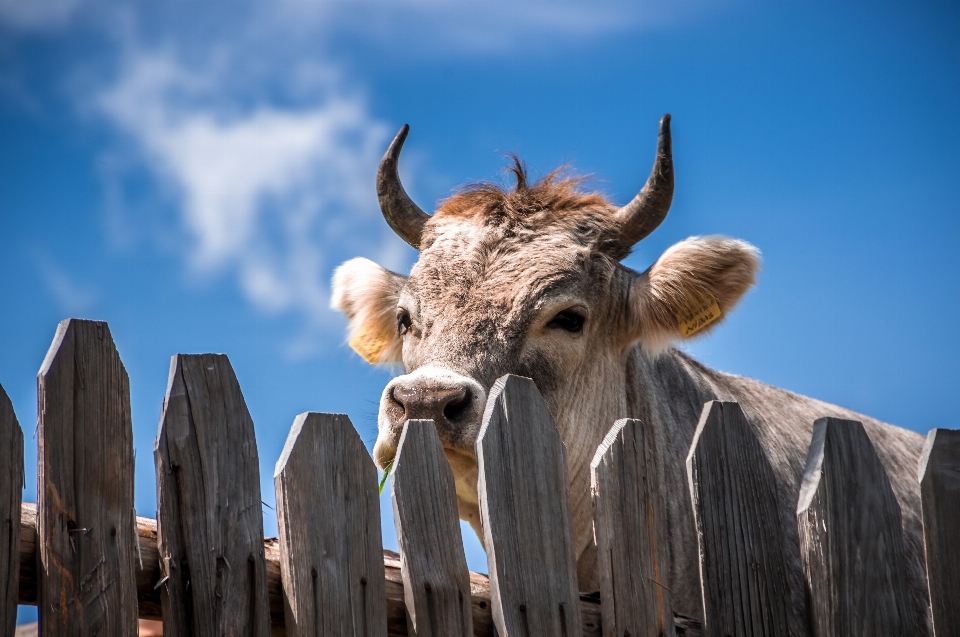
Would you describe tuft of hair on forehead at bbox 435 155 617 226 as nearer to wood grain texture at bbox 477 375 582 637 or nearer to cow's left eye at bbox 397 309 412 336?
cow's left eye at bbox 397 309 412 336

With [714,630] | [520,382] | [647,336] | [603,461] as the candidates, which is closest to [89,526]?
[520,382]

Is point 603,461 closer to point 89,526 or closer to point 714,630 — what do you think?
point 714,630

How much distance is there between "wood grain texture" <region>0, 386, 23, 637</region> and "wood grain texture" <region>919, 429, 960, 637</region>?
2.40m

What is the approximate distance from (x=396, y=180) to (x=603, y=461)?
3193 millimetres

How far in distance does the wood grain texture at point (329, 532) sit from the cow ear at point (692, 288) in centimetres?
267

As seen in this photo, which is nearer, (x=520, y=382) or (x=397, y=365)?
(x=520, y=382)

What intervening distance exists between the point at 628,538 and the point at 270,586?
3.18ft

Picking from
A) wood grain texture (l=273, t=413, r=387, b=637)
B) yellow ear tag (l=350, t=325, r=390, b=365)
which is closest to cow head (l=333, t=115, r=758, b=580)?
yellow ear tag (l=350, t=325, r=390, b=365)

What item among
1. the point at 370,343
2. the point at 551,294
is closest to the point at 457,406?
the point at 551,294

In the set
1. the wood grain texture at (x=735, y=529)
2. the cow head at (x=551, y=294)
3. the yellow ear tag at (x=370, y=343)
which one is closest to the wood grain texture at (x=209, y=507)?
the wood grain texture at (x=735, y=529)

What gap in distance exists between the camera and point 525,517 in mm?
2484

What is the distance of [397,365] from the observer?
5.68m

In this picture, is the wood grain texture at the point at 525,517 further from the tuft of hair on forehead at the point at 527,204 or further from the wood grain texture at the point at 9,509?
the tuft of hair on forehead at the point at 527,204

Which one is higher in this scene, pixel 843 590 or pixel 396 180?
pixel 396 180
